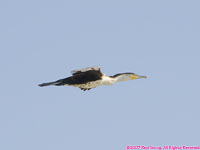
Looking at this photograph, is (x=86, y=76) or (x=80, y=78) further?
(x=80, y=78)

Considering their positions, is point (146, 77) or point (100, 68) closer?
point (100, 68)

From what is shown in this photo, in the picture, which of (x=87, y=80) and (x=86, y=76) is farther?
(x=87, y=80)

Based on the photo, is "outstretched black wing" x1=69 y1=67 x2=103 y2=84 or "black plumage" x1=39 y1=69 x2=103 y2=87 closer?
"outstretched black wing" x1=69 y1=67 x2=103 y2=84

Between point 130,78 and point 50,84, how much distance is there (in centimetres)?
322

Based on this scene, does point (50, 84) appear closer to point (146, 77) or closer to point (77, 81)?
point (77, 81)

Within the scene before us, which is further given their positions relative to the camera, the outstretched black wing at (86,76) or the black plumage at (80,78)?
the black plumage at (80,78)

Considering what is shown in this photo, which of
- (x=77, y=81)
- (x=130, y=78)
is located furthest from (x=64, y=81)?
(x=130, y=78)

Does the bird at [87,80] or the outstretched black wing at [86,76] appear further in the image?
the bird at [87,80]

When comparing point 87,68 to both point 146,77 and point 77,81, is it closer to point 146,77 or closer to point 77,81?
point 77,81

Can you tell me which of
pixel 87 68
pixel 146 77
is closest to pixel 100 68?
pixel 87 68

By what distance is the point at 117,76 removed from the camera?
90.6 feet

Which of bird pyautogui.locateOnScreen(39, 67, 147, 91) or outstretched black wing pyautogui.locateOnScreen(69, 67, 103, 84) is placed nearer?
outstretched black wing pyautogui.locateOnScreen(69, 67, 103, 84)

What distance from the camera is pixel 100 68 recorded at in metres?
26.0

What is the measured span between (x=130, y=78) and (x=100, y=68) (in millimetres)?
2304
